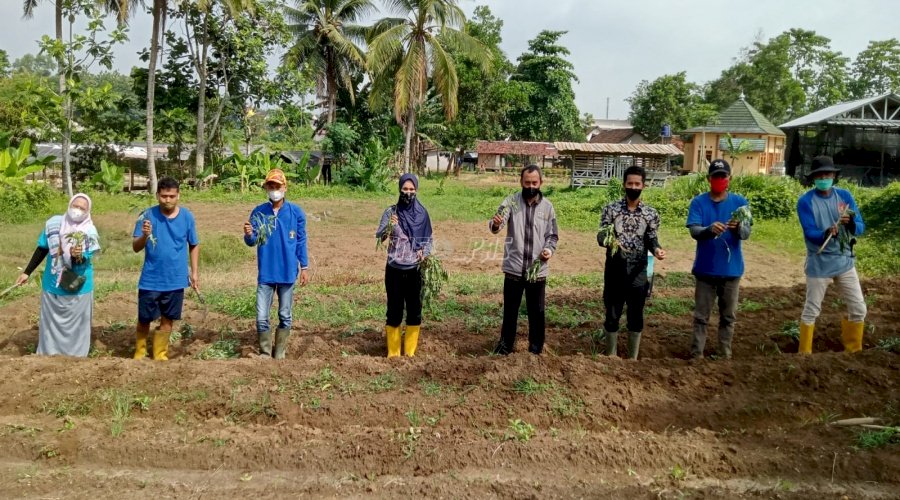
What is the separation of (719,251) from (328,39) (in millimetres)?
26142

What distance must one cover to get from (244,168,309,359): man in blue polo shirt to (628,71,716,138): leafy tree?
4461 centimetres

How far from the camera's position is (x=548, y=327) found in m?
7.18

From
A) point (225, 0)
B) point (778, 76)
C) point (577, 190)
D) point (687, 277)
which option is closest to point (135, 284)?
point (687, 277)

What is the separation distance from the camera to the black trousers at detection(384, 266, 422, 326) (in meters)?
6.03

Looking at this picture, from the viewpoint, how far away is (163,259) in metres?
5.81

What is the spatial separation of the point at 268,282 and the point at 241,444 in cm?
195

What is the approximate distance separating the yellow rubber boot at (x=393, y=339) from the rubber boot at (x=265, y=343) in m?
1.04

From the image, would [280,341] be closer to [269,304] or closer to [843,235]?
[269,304]

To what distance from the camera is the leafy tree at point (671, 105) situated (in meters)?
47.6

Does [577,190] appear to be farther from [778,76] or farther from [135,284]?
[778,76]

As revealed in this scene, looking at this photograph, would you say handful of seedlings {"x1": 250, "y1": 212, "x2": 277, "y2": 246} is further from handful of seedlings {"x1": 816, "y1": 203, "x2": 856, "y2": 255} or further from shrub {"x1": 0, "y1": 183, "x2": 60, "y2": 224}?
shrub {"x1": 0, "y1": 183, "x2": 60, "y2": 224}

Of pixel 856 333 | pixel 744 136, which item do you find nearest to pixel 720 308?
pixel 856 333

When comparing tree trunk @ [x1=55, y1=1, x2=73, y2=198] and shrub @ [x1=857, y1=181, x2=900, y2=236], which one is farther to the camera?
tree trunk @ [x1=55, y1=1, x2=73, y2=198]

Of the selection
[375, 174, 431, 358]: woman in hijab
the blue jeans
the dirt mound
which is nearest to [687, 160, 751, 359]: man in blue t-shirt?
the dirt mound
